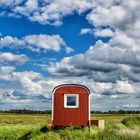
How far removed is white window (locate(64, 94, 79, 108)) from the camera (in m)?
36.0

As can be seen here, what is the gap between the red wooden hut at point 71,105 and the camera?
118 feet

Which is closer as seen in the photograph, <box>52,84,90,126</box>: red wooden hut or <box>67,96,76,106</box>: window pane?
<box>52,84,90,126</box>: red wooden hut

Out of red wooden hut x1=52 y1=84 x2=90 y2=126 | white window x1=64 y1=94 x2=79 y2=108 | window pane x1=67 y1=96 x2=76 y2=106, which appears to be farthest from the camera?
Result: window pane x1=67 y1=96 x2=76 y2=106

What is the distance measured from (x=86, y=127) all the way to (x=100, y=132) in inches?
95.0

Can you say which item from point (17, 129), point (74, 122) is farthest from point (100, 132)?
point (17, 129)

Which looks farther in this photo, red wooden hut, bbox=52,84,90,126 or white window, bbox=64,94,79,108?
white window, bbox=64,94,79,108

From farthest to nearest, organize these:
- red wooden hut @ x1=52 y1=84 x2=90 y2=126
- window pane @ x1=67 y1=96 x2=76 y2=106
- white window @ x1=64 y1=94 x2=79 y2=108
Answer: window pane @ x1=67 y1=96 x2=76 y2=106 → white window @ x1=64 y1=94 x2=79 y2=108 → red wooden hut @ x1=52 y1=84 x2=90 y2=126

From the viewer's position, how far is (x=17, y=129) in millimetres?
40594

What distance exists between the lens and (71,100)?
36.5 metres

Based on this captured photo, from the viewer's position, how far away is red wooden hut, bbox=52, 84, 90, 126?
1412 inches

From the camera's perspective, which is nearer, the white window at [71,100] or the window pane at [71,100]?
the white window at [71,100]

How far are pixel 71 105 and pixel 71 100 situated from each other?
0.50 m

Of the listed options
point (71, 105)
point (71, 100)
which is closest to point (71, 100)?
point (71, 100)

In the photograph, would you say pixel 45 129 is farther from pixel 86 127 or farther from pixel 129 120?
pixel 129 120
